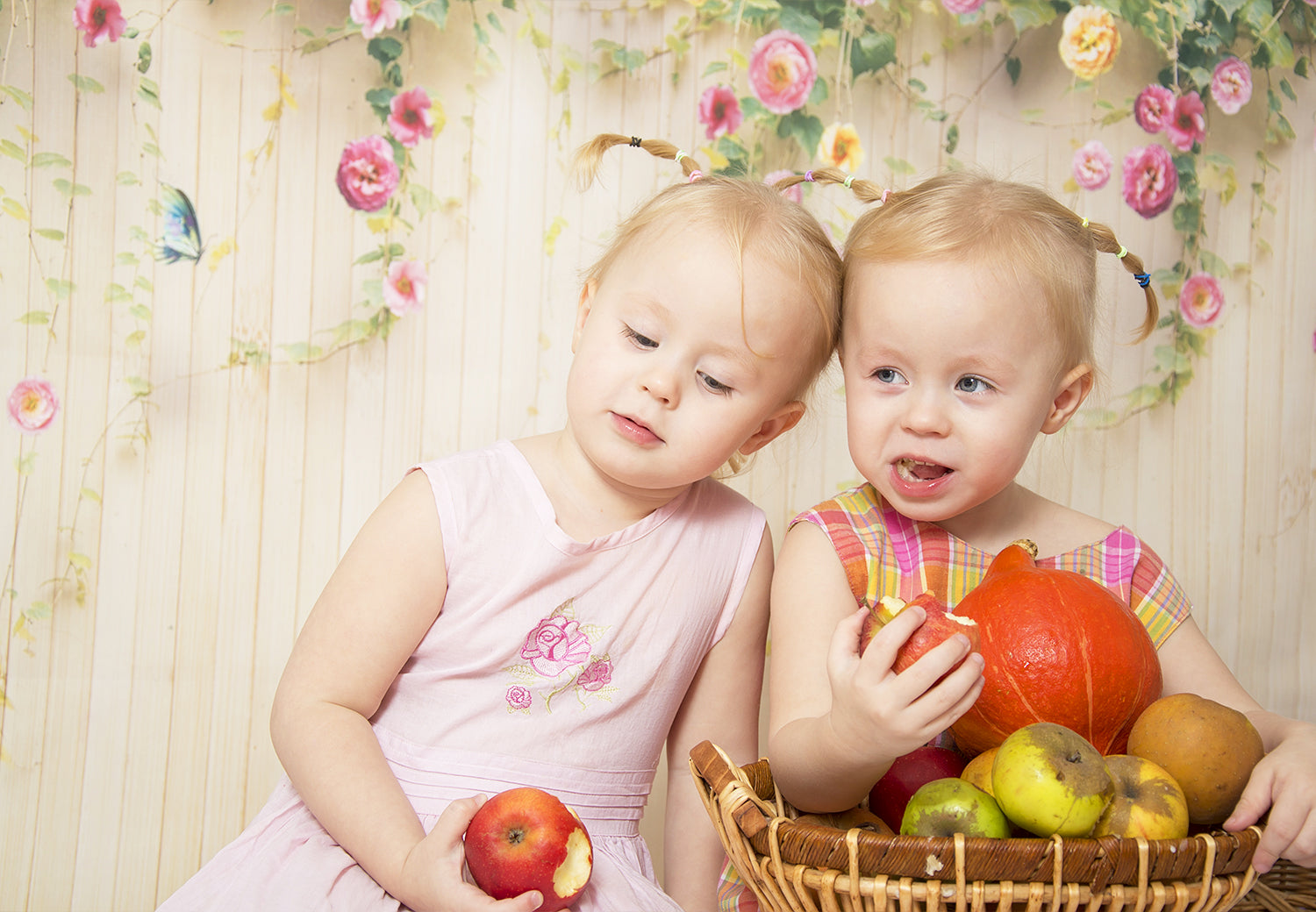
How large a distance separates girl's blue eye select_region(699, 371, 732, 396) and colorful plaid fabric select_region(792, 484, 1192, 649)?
0.18 meters

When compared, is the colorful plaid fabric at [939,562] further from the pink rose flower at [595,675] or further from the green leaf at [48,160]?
the green leaf at [48,160]

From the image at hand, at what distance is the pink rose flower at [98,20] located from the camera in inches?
56.8

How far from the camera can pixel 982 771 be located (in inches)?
32.8

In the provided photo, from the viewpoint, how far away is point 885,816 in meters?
0.95

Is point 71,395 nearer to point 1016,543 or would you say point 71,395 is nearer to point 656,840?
point 656,840

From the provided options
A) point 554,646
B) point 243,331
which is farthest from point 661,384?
point 243,331

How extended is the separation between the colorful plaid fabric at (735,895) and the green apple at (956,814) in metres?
0.28

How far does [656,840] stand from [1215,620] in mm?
952

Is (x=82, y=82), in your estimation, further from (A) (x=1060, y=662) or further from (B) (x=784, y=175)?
(A) (x=1060, y=662)

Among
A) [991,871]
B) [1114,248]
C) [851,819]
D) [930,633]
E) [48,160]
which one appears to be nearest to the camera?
[991,871]

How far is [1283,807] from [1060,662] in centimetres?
18

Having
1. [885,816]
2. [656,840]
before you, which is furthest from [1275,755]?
[656,840]

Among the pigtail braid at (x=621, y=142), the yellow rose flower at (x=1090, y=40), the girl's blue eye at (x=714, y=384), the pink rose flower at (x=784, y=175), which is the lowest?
the girl's blue eye at (x=714, y=384)

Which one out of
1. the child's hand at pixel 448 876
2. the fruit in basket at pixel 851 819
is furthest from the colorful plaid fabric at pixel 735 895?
the child's hand at pixel 448 876
